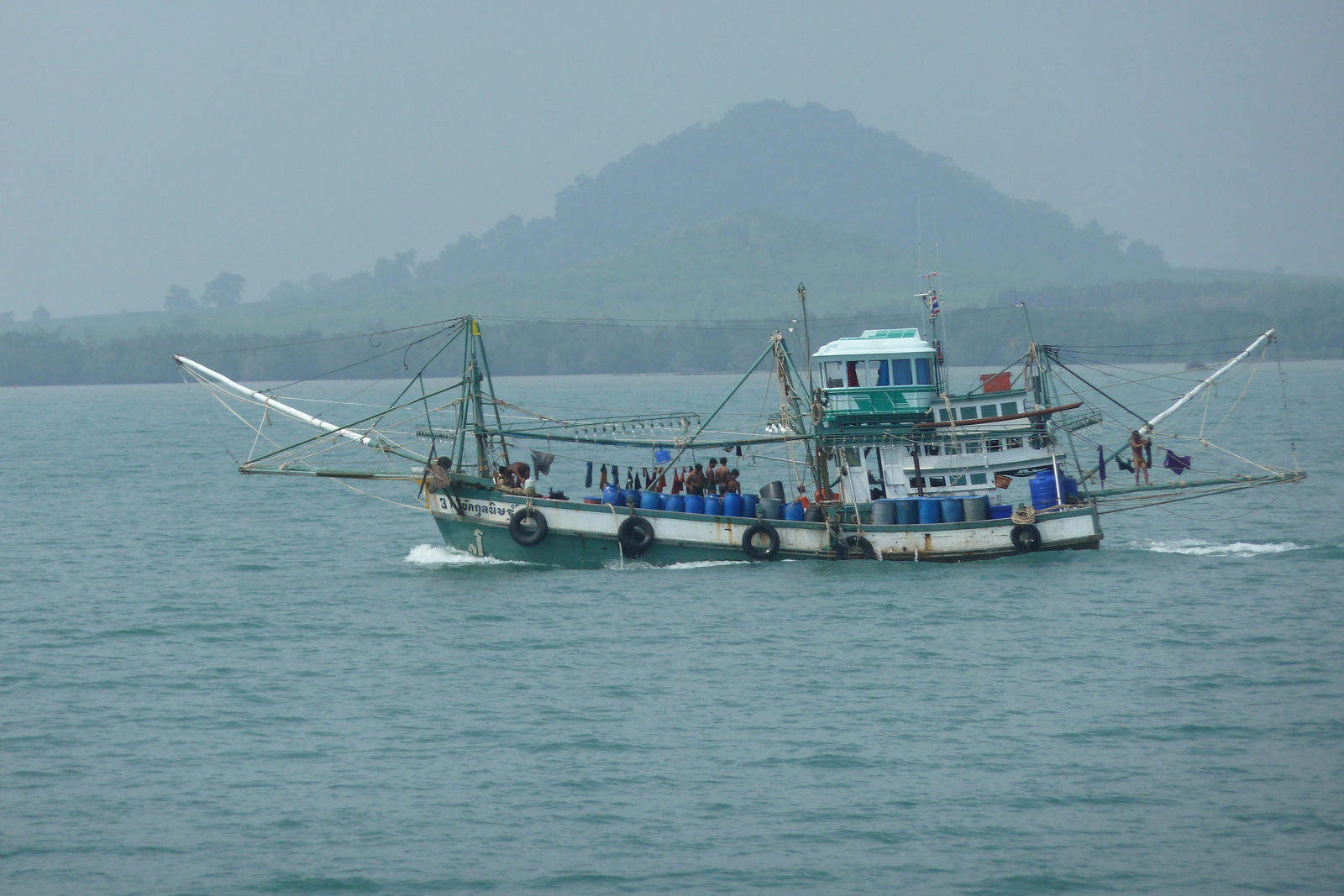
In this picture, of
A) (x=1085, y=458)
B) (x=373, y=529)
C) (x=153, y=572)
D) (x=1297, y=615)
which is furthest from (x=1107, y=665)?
(x=1085, y=458)

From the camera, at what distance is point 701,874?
22453 mm

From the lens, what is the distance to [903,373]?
150 feet

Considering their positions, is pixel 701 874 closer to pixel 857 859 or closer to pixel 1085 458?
pixel 857 859

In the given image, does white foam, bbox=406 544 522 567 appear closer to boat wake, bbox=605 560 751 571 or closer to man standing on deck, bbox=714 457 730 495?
boat wake, bbox=605 560 751 571

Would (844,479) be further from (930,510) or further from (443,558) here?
(443,558)

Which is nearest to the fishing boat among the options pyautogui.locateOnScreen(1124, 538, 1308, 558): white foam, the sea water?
the sea water

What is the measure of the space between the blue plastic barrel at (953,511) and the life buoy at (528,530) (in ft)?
41.7

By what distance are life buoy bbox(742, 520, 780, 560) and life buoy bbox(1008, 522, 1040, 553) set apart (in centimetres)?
746

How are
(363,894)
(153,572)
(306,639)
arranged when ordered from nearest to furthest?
(363,894)
(306,639)
(153,572)

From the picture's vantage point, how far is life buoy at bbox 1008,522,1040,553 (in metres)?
44.2

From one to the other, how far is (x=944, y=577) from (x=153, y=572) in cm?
2786

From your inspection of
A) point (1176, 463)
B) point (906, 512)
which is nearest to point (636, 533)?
point (906, 512)

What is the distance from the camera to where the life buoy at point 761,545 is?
146 ft

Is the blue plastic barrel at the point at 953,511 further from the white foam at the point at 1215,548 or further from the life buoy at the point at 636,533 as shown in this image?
the life buoy at the point at 636,533
